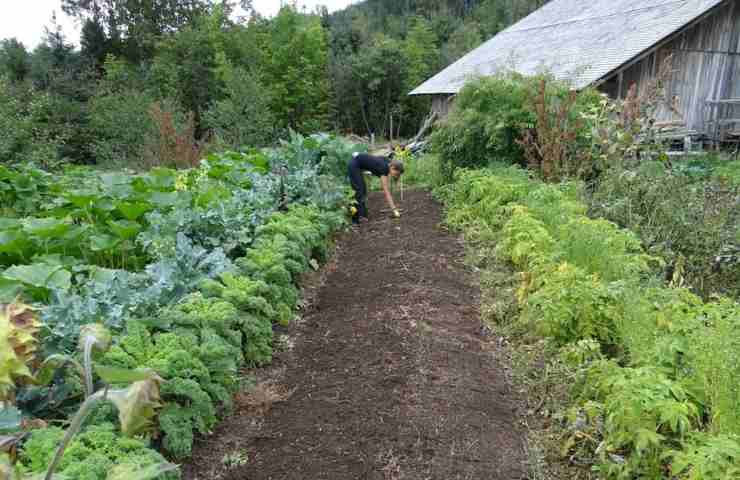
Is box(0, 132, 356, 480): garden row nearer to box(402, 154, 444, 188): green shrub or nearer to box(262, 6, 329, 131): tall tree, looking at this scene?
box(402, 154, 444, 188): green shrub

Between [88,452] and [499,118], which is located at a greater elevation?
[499,118]

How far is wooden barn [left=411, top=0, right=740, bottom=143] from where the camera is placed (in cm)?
1198

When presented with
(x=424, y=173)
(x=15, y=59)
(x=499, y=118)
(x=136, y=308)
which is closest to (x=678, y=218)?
(x=499, y=118)

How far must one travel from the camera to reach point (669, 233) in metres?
5.64

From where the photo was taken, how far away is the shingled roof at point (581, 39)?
39.0 feet

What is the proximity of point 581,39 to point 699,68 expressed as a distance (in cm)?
312

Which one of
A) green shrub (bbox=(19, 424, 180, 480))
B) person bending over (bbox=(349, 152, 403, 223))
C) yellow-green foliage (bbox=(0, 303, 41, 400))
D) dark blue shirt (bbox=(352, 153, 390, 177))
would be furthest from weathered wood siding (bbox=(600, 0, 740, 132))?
yellow-green foliage (bbox=(0, 303, 41, 400))

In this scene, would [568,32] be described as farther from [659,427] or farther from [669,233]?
[659,427]

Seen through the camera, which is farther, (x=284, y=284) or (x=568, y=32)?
(x=568, y=32)

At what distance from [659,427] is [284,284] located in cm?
334

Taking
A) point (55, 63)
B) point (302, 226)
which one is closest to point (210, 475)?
point (302, 226)

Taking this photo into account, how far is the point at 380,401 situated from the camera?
3.55 meters

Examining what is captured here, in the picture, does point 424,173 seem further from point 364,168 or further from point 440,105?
point 440,105

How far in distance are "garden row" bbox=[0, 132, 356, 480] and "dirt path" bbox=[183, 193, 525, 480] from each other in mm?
268
